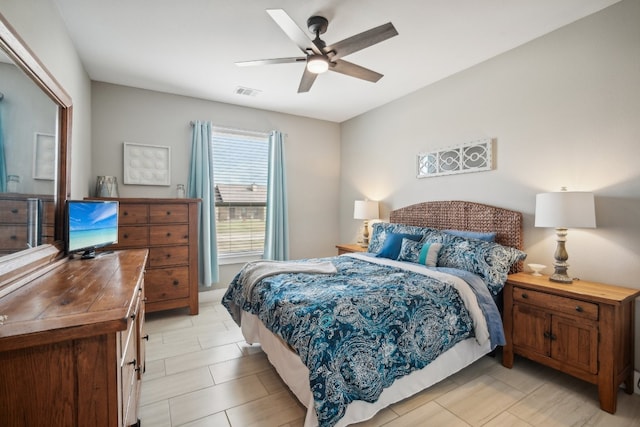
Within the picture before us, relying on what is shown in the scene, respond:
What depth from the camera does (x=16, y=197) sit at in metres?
1.39

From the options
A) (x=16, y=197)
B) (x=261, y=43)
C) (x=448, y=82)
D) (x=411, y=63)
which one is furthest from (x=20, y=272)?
(x=448, y=82)

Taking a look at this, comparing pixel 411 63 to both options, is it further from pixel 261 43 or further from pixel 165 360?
pixel 165 360

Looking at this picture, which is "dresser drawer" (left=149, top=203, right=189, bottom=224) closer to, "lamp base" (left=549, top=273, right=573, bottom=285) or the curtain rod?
the curtain rod

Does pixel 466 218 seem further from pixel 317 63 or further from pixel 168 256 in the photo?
pixel 168 256

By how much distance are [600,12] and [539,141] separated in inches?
38.9

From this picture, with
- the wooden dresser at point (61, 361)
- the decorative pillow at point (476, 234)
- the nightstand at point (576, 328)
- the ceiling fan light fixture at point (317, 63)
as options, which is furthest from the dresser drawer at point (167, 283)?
the nightstand at point (576, 328)

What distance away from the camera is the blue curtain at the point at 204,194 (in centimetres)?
390

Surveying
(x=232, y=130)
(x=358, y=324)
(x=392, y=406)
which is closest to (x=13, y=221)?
(x=358, y=324)

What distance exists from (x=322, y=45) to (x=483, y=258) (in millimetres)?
2122

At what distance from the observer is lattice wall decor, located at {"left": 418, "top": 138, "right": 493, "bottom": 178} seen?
3.04 m

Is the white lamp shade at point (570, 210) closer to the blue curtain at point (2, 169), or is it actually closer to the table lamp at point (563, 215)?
the table lamp at point (563, 215)

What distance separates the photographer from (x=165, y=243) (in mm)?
3367

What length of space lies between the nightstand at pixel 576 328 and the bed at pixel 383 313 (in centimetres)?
20

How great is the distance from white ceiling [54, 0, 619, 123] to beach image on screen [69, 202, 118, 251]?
148cm
